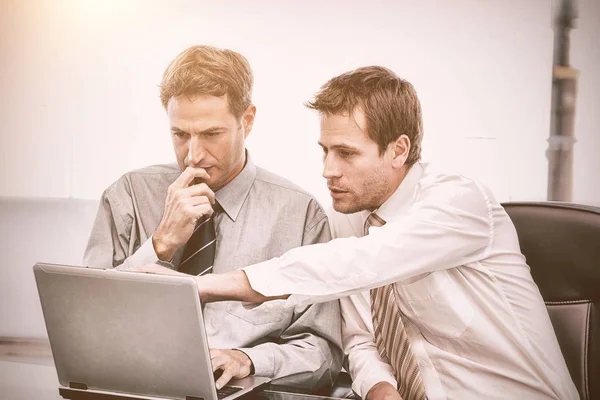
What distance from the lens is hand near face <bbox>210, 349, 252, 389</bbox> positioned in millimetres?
Result: 1777

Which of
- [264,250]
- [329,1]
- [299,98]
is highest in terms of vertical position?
[329,1]

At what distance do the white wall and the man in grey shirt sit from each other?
0.21ft

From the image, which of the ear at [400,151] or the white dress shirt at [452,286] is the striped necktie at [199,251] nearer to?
the white dress shirt at [452,286]

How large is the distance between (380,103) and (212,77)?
60 centimetres

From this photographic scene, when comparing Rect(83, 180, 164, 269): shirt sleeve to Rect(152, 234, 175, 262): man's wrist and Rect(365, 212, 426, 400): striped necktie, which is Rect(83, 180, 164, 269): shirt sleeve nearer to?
Rect(152, 234, 175, 262): man's wrist

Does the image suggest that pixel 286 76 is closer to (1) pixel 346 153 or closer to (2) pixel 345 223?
(1) pixel 346 153

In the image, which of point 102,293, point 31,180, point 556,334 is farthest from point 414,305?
point 31,180

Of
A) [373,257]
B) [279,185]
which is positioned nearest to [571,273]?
[373,257]

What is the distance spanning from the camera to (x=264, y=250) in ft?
6.97

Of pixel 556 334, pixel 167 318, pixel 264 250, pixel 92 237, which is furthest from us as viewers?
pixel 92 237

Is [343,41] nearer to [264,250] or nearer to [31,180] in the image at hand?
A: [264,250]

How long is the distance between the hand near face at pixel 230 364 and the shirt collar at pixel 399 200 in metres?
0.58

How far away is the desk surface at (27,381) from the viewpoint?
2.35 metres

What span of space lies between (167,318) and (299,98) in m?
0.97
